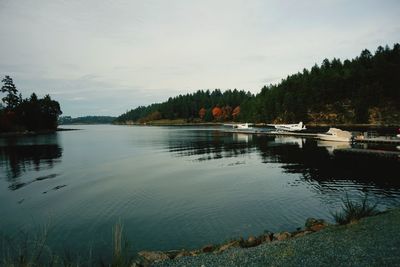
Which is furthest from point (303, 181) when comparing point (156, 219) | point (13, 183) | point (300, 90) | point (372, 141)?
point (300, 90)

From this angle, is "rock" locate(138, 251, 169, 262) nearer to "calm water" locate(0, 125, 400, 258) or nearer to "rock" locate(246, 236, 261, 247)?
"calm water" locate(0, 125, 400, 258)

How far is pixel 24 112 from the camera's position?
134000 mm

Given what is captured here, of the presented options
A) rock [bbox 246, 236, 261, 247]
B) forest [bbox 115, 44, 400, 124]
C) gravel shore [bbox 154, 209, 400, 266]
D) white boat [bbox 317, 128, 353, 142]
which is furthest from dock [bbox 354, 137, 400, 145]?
forest [bbox 115, 44, 400, 124]

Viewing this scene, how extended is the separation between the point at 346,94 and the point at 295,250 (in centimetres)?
12670

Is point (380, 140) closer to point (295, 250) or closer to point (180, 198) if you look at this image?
point (180, 198)

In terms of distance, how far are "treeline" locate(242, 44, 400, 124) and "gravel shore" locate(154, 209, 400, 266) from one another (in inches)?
4378

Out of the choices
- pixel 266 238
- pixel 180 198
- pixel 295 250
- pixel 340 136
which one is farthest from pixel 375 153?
pixel 295 250

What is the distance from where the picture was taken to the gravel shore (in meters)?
8.56

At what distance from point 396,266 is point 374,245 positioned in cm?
182

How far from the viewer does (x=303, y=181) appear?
25484 millimetres

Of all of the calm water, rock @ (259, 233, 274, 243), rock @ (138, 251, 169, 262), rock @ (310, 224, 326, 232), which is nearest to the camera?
rock @ (138, 251, 169, 262)

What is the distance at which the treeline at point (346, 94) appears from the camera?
10719cm

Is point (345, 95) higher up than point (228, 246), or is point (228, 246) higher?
point (345, 95)

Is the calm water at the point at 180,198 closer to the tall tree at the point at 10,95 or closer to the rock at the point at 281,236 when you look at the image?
the rock at the point at 281,236
